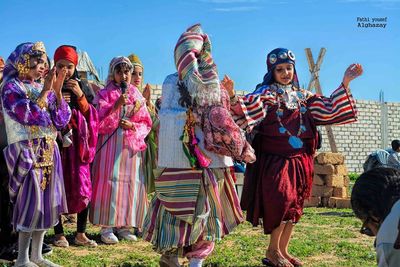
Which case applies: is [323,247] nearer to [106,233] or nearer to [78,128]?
[106,233]

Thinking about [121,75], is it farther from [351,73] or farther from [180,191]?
[351,73]

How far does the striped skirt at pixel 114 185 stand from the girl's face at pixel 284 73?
1812 millimetres

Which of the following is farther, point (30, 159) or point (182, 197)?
point (30, 159)

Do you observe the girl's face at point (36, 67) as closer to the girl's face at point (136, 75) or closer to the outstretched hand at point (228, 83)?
the outstretched hand at point (228, 83)

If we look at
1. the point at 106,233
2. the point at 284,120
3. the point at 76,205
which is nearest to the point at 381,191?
the point at 284,120

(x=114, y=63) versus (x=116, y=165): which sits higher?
(x=114, y=63)

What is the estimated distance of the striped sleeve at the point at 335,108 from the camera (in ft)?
18.1

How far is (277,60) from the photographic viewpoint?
542 cm

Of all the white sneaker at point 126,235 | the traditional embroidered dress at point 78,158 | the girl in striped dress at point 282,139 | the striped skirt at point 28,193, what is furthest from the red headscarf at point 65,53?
the white sneaker at point 126,235

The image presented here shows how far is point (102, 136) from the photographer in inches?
245

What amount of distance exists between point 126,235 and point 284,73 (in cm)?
262

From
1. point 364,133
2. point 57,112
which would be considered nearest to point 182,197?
Result: point 57,112

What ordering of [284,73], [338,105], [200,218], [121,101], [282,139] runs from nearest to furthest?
[200,218] < [282,139] < [284,73] < [338,105] < [121,101]

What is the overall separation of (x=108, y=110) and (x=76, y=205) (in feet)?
3.47
